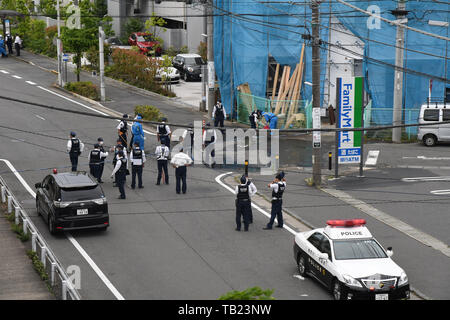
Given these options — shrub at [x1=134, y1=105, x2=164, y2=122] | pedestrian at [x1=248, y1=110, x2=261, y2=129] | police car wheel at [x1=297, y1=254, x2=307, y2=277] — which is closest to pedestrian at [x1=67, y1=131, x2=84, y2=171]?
shrub at [x1=134, y1=105, x2=164, y2=122]

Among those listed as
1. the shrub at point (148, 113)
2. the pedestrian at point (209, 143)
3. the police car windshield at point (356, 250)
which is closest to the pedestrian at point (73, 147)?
the pedestrian at point (209, 143)

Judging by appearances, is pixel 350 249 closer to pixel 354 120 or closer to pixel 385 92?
pixel 354 120

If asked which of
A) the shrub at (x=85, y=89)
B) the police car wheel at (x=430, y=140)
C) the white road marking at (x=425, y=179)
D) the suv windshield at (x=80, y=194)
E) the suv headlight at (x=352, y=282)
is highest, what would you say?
the shrub at (x=85, y=89)

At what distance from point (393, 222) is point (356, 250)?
5.72 metres

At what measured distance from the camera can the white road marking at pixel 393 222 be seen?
60.9 ft

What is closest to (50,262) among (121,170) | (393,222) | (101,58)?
(121,170)

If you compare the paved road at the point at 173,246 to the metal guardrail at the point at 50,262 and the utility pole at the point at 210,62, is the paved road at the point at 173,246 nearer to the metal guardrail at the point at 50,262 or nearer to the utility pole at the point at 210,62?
the metal guardrail at the point at 50,262

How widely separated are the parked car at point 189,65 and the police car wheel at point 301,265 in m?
32.6

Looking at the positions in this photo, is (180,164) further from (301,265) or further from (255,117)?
(255,117)

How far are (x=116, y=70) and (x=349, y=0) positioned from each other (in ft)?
55.6

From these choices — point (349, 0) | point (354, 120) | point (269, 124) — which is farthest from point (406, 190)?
point (349, 0)

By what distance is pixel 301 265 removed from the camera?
16.0 m

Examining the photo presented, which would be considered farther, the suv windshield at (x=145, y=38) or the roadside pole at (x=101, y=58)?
the suv windshield at (x=145, y=38)

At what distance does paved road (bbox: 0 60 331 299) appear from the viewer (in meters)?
15.2
